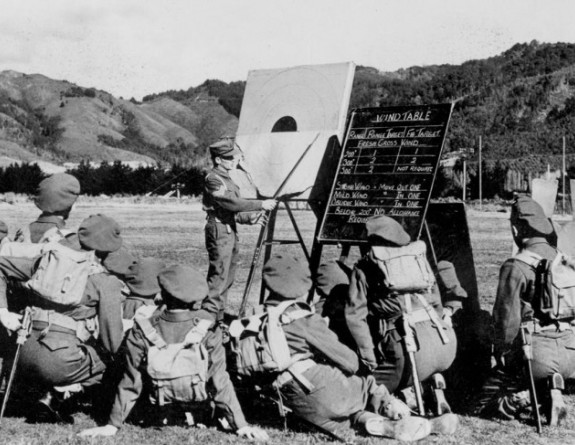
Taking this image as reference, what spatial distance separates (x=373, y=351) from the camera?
17.1ft

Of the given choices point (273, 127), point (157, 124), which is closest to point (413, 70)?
point (157, 124)

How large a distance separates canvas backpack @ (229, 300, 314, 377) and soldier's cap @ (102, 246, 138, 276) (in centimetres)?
161

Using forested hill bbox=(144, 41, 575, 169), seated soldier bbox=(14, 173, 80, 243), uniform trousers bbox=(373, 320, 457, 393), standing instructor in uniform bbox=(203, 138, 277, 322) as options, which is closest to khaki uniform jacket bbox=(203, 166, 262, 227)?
standing instructor in uniform bbox=(203, 138, 277, 322)

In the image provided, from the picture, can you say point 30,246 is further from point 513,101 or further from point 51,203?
point 513,101

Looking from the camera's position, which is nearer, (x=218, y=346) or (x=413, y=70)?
(x=218, y=346)

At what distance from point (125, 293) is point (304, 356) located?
1.88m

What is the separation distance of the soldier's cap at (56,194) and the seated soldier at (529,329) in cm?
324

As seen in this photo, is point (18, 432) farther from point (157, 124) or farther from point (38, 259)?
point (157, 124)

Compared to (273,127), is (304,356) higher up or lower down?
lower down

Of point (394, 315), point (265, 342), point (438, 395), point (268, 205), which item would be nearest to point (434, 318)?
point (394, 315)

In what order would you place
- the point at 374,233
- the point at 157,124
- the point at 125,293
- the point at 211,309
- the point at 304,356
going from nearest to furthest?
1. the point at 304,356
2. the point at 374,233
3. the point at 125,293
4. the point at 211,309
5. the point at 157,124

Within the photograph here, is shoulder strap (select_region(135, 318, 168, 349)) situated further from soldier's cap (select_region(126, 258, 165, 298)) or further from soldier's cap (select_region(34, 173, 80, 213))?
soldier's cap (select_region(34, 173, 80, 213))

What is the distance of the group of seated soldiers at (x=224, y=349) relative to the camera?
15.7ft

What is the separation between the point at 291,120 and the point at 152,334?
164 inches
